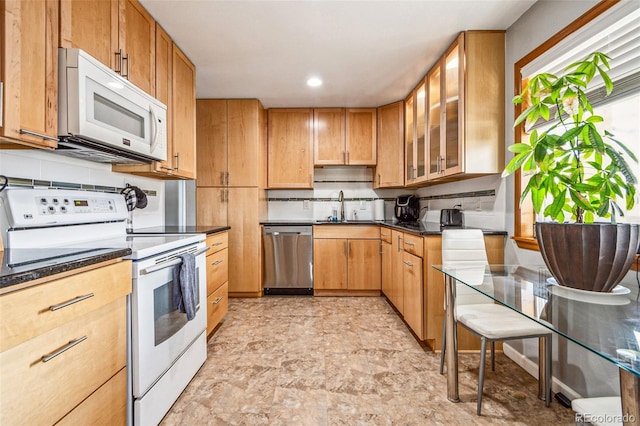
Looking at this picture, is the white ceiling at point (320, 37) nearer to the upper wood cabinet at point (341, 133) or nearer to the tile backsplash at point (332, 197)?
the upper wood cabinet at point (341, 133)

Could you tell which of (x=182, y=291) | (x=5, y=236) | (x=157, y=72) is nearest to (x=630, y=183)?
(x=182, y=291)

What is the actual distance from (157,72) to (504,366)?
3.11 meters

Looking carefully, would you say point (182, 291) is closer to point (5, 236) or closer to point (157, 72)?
point (5, 236)

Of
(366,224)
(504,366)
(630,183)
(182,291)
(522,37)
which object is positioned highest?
(522,37)

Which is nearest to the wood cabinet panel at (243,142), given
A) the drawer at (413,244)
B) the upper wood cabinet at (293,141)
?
the upper wood cabinet at (293,141)

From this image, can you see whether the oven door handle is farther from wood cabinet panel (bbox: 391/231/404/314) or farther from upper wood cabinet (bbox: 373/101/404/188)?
upper wood cabinet (bbox: 373/101/404/188)

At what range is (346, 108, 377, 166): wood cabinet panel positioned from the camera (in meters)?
3.93

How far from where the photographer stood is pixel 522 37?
2062 millimetres

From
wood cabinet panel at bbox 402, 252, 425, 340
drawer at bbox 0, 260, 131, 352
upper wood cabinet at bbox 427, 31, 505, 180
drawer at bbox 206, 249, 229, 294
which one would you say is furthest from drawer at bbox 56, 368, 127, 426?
upper wood cabinet at bbox 427, 31, 505, 180

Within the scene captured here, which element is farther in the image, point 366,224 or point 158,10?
point 366,224

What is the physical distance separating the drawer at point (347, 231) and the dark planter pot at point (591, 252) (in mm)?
2509

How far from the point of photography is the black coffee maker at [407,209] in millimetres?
3635

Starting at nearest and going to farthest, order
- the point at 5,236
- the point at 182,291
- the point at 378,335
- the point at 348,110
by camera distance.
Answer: the point at 5,236, the point at 182,291, the point at 378,335, the point at 348,110

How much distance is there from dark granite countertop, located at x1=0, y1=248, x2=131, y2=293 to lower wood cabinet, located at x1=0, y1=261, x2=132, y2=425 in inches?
1.3
